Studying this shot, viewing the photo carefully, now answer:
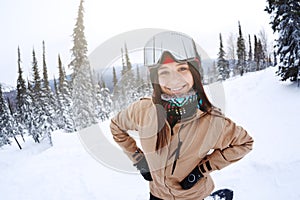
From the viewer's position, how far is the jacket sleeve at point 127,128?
1.98 metres

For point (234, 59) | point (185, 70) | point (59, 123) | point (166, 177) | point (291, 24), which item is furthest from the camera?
point (234, 59)

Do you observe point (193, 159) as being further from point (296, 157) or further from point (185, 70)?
point (296, 157)

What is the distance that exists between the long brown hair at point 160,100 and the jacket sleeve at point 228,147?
200 millimetres

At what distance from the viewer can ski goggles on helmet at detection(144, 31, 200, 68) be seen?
1651mm

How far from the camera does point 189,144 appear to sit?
1.81 metres

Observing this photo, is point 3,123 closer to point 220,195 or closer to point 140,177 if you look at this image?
point 140,177

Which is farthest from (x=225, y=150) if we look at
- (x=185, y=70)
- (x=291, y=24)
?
(x=291, y=24)

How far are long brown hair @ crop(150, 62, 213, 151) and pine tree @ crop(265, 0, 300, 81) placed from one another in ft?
45.2

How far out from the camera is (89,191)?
5164 millimetres

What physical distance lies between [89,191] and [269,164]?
4507mm

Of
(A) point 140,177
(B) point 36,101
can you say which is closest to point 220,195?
(A) point 140,177

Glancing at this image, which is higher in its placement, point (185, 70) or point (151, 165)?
point (185, 70)

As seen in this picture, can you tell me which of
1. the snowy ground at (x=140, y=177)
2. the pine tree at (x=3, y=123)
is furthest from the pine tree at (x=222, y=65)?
the pine tree at (x=3, y=123)

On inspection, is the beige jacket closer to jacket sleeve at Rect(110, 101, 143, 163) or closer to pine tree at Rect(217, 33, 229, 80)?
jacket sleeve at Rect(110, 101, 143, 163)
